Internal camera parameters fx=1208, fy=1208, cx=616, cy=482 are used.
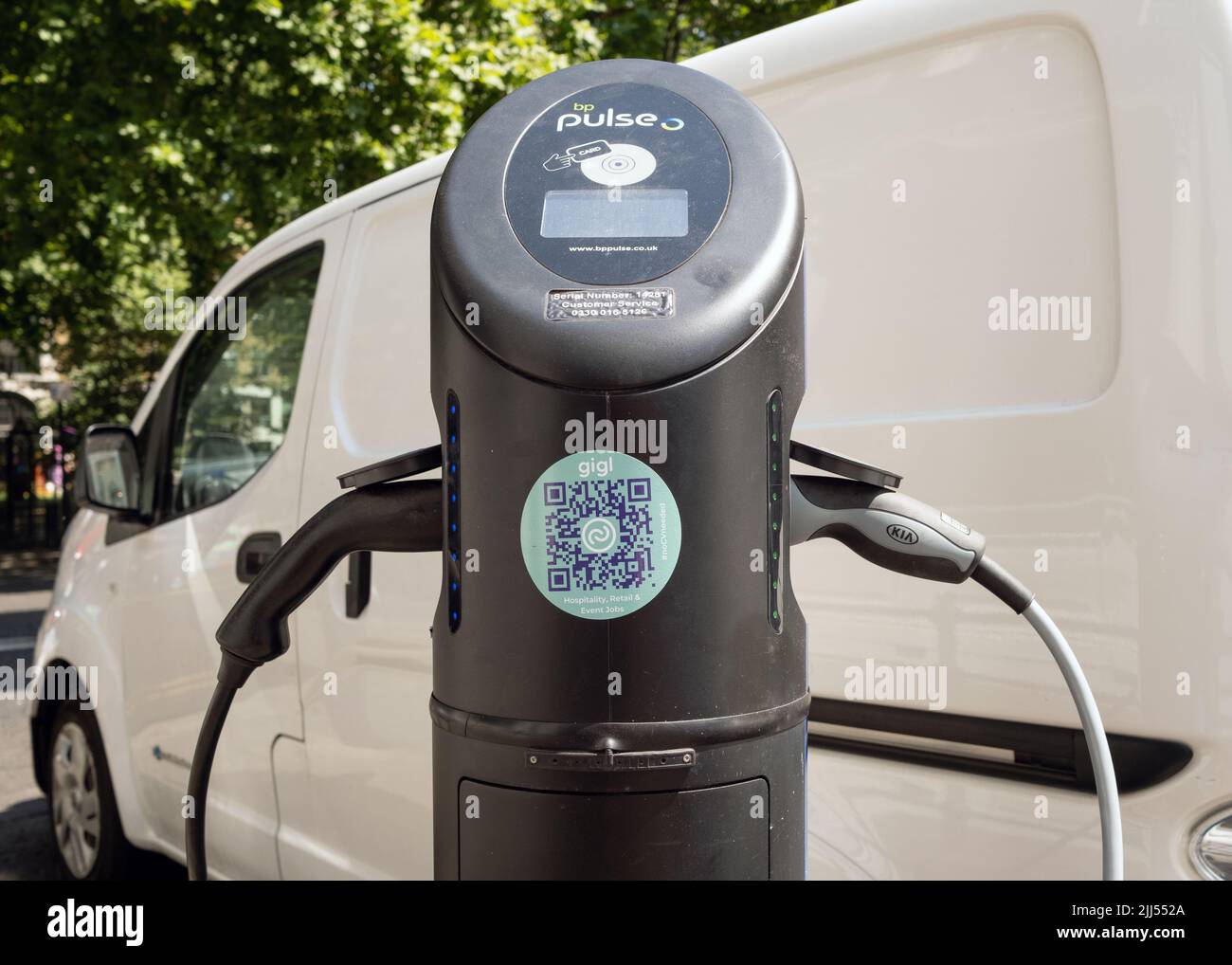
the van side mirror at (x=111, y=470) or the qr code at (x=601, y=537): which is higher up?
the van side mirror at (x=111, y=470)

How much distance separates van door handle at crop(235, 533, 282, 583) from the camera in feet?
9.68

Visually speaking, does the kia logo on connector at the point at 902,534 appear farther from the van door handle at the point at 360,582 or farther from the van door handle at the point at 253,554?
the van door handle at the point at 253,554

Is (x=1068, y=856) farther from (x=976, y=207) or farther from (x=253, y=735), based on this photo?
(x=253, y=735)

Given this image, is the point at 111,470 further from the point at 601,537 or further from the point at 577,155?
the point at 601,537

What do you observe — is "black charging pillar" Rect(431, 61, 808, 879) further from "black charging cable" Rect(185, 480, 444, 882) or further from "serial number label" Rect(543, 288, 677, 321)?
"black charging cable" Rect(185, 480, 444, 882)

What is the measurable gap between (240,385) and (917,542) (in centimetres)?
255

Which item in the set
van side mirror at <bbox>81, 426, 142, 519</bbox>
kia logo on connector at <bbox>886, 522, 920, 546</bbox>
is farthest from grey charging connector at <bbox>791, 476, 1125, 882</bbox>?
van side mirror at <bbox>81, 426, 142, 519</bbox>

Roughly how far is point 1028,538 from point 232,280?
2.64 m

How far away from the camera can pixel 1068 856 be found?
1609mm

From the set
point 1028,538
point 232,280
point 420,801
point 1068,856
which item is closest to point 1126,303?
point 1028,538

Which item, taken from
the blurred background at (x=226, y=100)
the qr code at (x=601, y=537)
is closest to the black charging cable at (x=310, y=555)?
the qr code at (x=601, y=537)

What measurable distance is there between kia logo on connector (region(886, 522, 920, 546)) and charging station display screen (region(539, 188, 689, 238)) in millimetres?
414

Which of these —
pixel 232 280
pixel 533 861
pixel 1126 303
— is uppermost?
pixel 232 280

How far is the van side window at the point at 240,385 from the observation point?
3225 mm
